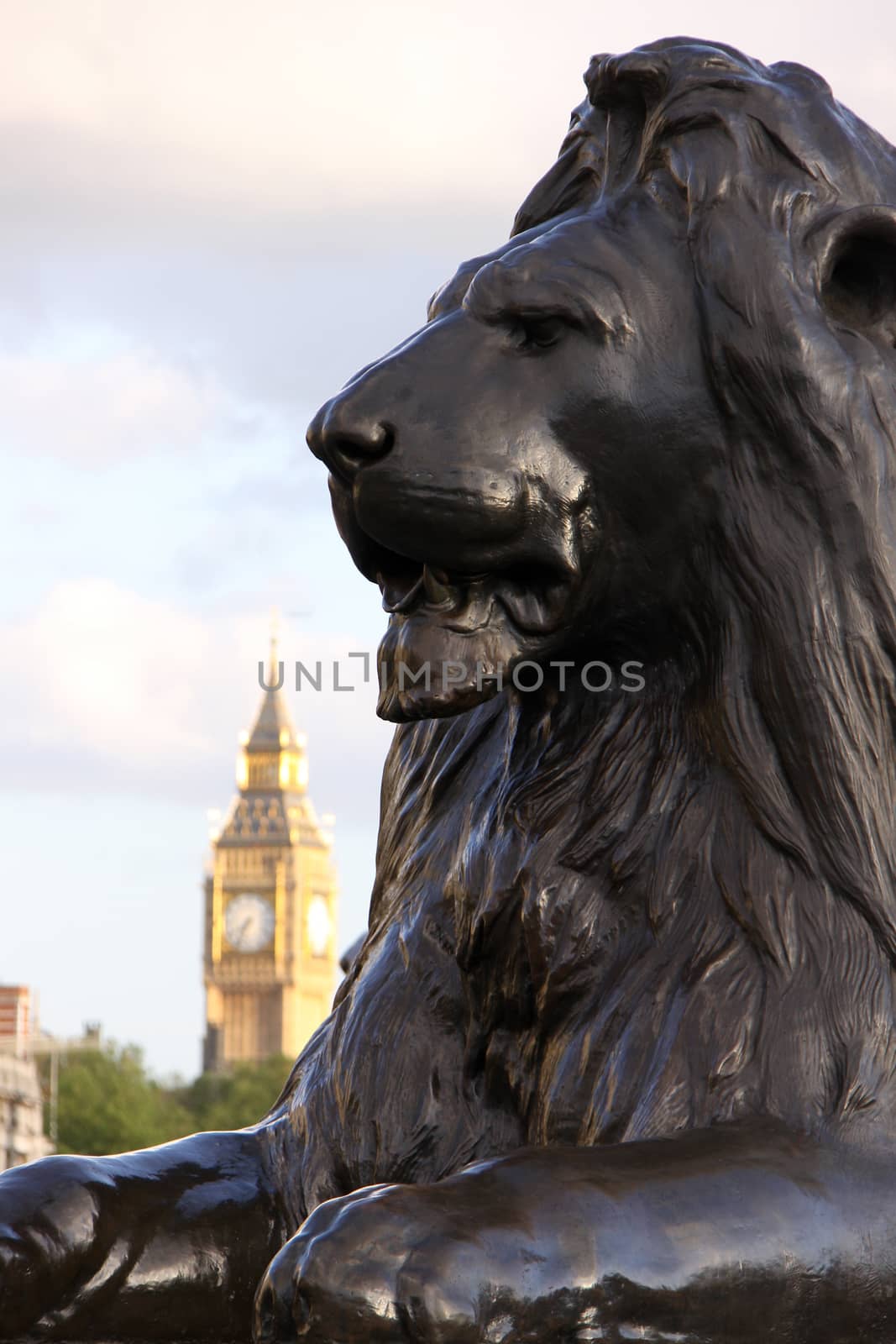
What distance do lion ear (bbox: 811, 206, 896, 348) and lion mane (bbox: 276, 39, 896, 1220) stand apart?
11 mm

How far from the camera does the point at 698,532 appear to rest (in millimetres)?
2186

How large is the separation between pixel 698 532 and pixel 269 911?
123m

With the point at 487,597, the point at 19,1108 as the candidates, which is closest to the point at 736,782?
the point at 487,597

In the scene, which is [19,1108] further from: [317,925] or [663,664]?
[317,925]

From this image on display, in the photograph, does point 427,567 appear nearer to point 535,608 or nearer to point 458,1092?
point 535,608

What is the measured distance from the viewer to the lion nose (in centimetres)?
210

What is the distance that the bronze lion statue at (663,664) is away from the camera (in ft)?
6.71

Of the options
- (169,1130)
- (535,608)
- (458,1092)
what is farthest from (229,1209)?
(169,1130)

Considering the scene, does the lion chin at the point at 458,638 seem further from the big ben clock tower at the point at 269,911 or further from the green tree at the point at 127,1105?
the big ben clock tower at the point at 269,911

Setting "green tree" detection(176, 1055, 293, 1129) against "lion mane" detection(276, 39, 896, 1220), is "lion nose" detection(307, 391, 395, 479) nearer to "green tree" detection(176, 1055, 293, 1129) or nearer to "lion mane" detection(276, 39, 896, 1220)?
"lion mane" detection(276, 39, 896, 1220)

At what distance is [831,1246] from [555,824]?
0.54 m

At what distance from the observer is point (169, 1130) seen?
6662 centimetres

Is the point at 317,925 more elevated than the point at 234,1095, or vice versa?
the point at 317,925

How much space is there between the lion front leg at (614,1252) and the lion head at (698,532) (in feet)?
0.43
